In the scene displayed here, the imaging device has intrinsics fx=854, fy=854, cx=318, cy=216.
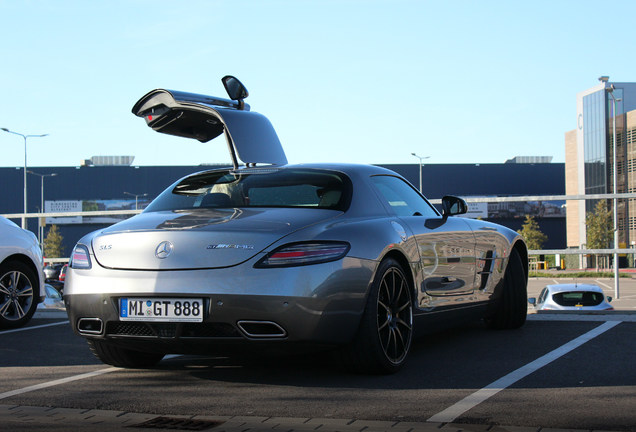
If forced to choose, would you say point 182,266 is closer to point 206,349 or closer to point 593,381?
point 206,349

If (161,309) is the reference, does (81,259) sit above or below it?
above

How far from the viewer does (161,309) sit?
14.6 ft

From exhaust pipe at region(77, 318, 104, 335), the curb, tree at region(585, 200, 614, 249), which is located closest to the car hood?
exhaust pipe at region(77, 318, 104, 335)

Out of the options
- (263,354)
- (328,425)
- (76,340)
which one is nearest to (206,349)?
(263,354)

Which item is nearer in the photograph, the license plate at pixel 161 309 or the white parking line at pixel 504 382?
the white parking line at pixel 504 382

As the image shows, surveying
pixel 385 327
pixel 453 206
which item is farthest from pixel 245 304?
pixel 453 206

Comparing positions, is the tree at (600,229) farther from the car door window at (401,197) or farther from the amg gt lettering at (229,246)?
the amg gt lettering at (229,246)

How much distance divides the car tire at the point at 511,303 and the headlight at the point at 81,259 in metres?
3.48

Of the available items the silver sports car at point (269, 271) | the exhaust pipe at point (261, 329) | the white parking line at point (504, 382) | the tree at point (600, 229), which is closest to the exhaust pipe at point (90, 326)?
the silver sports car at point (269, 271)

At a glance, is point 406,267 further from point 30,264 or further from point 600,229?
point 600,229

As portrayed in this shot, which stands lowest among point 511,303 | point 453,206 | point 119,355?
point 119,355

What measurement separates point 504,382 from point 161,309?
188 cm

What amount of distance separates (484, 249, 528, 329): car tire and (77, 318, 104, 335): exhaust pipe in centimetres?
345

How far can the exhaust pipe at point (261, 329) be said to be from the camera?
4367 mm
